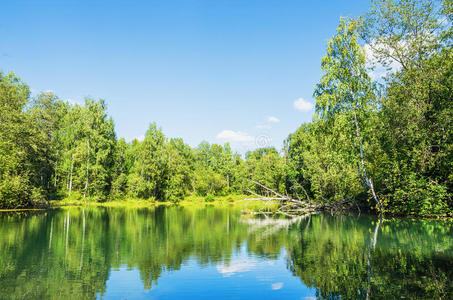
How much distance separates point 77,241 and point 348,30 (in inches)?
1095

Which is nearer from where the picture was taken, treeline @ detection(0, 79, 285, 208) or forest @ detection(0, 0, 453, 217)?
forest @ detection(0, 0, 453, 217)

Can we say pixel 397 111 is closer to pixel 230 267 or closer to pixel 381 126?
pixel 381 126

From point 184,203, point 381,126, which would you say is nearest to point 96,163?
point 184,203

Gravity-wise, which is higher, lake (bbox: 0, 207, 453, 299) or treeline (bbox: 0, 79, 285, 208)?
treeline (bbox: 0, 79, 285, 208)

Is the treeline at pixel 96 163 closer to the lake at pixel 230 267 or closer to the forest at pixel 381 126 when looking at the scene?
the forest at pixel 381 126

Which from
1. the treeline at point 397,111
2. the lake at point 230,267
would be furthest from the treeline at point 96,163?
the lake at point 230,267

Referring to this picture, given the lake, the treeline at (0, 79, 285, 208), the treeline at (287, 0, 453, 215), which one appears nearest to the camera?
the lake

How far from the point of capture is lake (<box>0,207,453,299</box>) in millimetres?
8180

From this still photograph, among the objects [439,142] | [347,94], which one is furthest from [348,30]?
[439,142]

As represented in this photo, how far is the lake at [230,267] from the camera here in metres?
8.18

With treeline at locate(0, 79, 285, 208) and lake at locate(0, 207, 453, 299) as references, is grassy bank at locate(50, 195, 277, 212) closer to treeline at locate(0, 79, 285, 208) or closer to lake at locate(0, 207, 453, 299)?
treeline at locate(0, 79, 285, 208)

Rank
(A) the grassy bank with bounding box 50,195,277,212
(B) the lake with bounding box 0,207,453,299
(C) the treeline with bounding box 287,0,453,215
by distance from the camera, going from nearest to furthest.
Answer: (B) the lake with bounding box 0,207,453,299
(C) the treeline with bounding box 287,0,453,215
(A) the grassy bank with bounding box 50,195,277,212

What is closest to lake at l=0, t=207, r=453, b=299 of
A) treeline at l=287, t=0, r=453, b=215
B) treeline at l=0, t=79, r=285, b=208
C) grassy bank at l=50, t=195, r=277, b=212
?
treeline at l=287, t=0, r=453, b=215

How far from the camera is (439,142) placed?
813 inches
